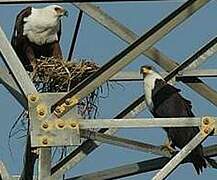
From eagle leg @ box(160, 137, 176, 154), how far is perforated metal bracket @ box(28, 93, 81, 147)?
3.71 feet

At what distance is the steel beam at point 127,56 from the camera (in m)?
5.80

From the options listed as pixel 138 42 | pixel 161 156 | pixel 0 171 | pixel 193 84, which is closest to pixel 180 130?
pixel 161 156

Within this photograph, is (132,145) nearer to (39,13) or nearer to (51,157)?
(51,157)

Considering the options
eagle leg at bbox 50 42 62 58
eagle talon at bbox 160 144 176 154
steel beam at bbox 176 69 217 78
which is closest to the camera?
eagle talon at bbox 160 144 176 154

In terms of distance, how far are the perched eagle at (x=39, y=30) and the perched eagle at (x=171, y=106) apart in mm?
941

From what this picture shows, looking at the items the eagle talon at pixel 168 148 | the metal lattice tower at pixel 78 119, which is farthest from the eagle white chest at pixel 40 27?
the metal lattice tower at pixel 78 119

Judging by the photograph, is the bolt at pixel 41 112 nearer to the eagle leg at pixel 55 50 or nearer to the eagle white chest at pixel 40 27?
the eagle leg at pixel 55 50

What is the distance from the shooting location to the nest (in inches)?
277

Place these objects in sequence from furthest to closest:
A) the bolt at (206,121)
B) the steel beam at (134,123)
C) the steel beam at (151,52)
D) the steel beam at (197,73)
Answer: the steel beam at (197,73) < the steel beam at (151,52) < the bolt at (206,121) < the steel beam at (134,123)

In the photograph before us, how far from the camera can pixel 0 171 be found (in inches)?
318

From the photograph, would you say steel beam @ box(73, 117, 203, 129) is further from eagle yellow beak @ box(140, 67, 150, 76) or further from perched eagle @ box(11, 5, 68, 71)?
perched eagle @ box(11, 5, 68, 71)

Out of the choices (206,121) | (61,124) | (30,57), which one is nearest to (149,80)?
(30,57)

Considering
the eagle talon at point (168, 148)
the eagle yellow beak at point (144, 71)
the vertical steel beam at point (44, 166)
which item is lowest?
A: the vertical steel beam at point (44, 166)

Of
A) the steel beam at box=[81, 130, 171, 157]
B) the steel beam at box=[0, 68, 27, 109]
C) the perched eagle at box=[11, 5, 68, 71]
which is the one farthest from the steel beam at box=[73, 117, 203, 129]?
the perched eagle at box=[11, 5, 68, 71]
